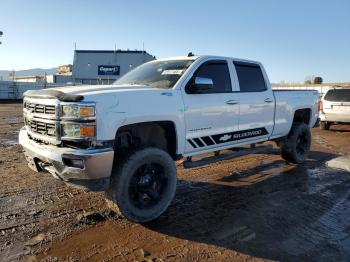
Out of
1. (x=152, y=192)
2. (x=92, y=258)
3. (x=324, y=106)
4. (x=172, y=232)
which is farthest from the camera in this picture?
(x=324, y=106)

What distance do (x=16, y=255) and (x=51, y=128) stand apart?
1377 millimetres

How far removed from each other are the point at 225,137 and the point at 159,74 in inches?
54.7

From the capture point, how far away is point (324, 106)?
1365 cm

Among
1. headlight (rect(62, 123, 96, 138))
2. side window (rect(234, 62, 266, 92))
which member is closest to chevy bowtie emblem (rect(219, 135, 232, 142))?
side window (rect(234, 62, 266, 92))

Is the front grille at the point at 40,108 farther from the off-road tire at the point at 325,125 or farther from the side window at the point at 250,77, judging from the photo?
the off-road tire at the point at 325,125

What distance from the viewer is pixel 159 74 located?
538cm

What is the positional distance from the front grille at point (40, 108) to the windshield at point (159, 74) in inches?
58.5

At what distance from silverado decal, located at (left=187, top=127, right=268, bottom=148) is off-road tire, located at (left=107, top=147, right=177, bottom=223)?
0.63 m

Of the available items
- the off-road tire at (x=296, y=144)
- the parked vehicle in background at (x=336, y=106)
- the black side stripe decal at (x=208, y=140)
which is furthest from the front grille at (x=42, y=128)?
the parked vehicle in background at (x=336, y=106)

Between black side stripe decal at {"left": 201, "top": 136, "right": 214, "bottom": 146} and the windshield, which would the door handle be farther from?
the windshield

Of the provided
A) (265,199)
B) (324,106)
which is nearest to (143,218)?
(265,199)

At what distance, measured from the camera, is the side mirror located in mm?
4934

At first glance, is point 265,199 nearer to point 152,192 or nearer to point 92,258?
point 152,192

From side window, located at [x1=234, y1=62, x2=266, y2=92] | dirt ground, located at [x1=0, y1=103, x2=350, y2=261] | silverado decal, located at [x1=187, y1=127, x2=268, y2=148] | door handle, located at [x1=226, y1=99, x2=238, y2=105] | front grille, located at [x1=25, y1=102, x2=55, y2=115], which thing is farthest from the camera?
side window, located at [x1=234, y1=62, x2=266, y2=92]
